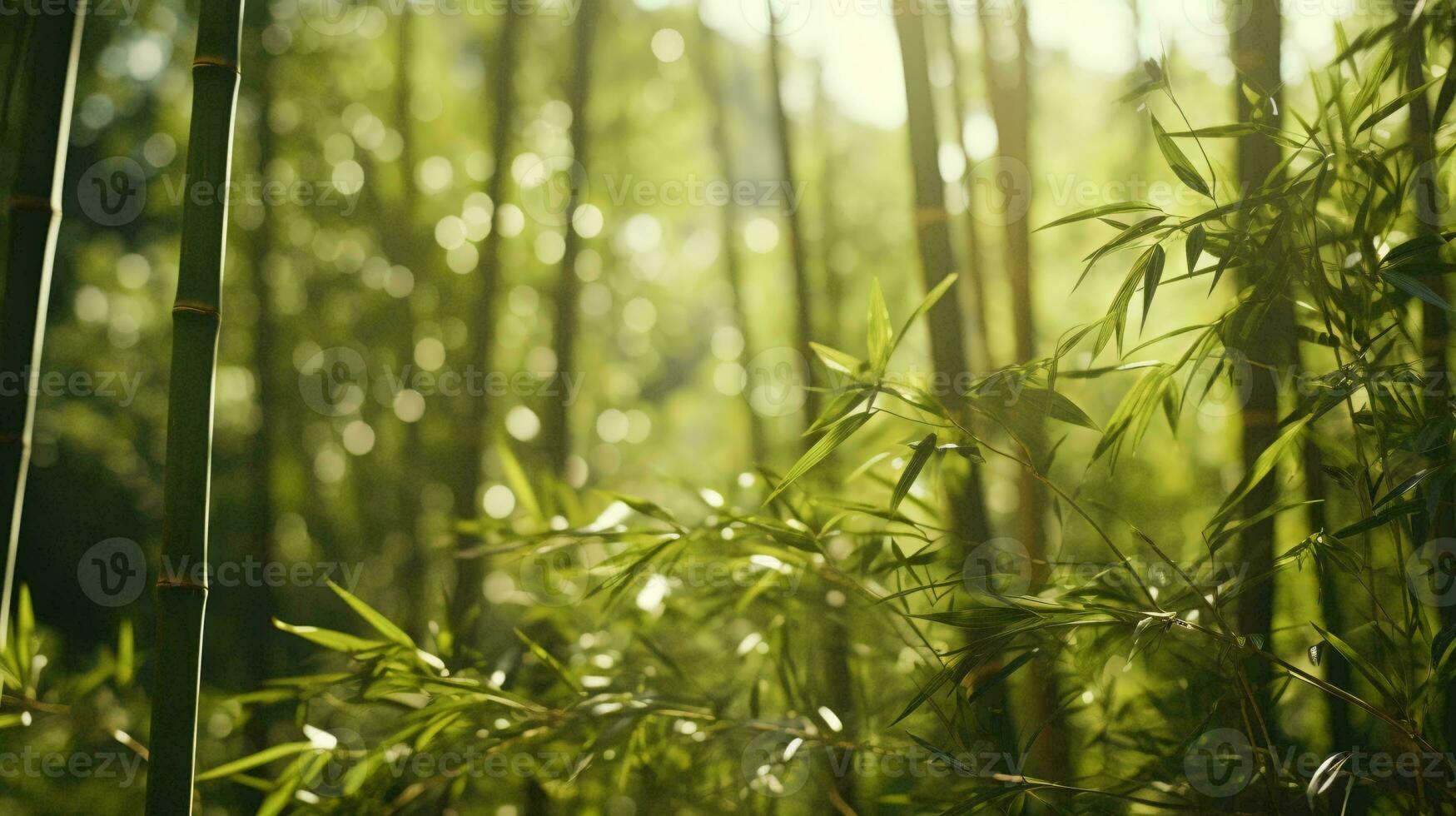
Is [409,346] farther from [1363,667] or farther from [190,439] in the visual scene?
[1363,667]

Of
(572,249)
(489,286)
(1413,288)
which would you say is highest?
(572,249)

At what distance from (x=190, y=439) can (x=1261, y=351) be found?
3.84 feet

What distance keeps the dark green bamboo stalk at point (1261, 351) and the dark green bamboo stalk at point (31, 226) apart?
A: 130cm

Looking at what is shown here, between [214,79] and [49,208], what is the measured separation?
24cm

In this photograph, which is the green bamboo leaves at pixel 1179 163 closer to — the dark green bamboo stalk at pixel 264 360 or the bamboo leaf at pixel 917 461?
the bamboo leaf at pixel 917 461

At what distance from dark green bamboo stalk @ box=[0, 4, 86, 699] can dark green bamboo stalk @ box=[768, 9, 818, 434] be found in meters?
1.64

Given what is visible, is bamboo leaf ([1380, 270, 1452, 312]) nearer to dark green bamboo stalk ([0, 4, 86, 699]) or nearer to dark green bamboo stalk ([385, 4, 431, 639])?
dark green bamboo stalk ([0, 4, 86, 699])

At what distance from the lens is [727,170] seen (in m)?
3.54

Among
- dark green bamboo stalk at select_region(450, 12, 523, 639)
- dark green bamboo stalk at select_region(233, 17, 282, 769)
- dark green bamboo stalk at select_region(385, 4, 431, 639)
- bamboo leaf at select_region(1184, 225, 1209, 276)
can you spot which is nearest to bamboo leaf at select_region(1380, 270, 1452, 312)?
bamboo leaf at select_region(1184, 225, 1209, 276)

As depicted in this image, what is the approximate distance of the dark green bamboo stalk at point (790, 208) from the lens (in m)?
2.44

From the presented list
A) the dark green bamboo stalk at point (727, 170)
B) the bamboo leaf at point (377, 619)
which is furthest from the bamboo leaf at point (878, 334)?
the dark green bamboo stalk at point (727, 170)

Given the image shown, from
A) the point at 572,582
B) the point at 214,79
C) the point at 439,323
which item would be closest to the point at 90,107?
the point at 439,323

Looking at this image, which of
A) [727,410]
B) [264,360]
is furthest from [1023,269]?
[727,410]

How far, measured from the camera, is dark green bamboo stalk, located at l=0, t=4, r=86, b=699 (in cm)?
90
